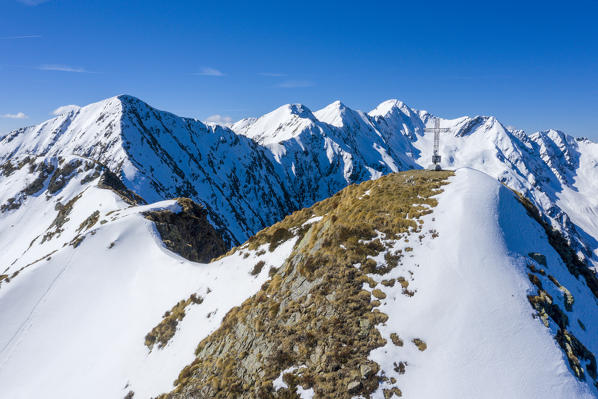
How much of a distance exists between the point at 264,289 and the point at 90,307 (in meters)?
29.8

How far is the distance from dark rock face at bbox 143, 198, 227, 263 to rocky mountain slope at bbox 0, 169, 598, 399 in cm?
1687

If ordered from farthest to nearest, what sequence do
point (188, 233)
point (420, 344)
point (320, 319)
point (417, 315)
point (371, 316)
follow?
point (188, 233), point (320, 319), point (371, 316), point (417, 315), point (420, 344)

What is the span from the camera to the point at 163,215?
5519 centimetres

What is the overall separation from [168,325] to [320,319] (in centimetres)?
1661

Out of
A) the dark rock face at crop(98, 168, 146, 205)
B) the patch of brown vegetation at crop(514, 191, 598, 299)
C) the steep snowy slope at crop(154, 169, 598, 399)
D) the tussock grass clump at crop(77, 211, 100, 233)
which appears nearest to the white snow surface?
the steep snowy slope at crop(154, 169, 598, 399)

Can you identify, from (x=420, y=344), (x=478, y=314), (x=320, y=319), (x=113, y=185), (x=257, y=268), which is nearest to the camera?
(x=420, y=344)

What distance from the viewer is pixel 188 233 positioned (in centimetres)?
5659

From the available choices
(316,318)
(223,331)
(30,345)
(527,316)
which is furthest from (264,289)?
(30,345)

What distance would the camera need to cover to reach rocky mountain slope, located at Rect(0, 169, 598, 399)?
12914 mm

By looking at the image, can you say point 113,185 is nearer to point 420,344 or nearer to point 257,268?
point 257,268

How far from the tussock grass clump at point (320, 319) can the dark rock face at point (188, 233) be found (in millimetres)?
30018

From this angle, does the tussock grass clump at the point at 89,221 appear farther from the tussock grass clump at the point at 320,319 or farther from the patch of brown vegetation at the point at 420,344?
the patch of brown vegetation at the point at 420,344

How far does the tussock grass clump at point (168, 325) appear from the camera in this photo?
2502 centimetres

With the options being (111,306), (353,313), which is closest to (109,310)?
(111,306)
